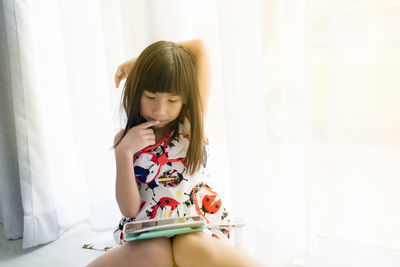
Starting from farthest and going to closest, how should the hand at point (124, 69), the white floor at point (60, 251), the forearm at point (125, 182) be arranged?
the white floor at point (60, 251)
the hand at point (124, 69)
the forearm at point (125, 182)

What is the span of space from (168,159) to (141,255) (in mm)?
287

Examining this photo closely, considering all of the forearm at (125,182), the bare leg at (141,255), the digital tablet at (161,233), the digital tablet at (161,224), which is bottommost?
the bare leg at (141,255)

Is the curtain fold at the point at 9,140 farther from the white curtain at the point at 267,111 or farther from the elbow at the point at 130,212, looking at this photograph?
the elbow at the point at 130,212

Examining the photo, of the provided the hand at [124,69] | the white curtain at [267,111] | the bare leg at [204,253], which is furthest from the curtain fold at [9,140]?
the bare leg at [204,253]

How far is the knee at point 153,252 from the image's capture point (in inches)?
37.0

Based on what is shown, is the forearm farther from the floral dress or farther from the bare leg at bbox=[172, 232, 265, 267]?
the bare leg at bbox=[172, 232, 265, 267]

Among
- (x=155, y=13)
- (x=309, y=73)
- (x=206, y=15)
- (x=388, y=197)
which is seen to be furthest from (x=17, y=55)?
(x=388, y=197)

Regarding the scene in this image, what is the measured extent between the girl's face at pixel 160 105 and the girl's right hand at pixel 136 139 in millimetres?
35

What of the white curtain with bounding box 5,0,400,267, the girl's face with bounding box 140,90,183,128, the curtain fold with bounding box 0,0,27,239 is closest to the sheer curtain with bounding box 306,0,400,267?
the white curtain with bounding box 5,0,400,267

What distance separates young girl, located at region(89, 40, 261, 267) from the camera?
952 mm

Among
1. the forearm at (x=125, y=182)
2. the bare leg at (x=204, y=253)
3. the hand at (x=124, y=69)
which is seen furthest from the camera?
the hand at (x=124, y=69)

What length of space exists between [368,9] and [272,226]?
695 millimetres

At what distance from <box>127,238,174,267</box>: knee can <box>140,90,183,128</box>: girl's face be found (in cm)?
33

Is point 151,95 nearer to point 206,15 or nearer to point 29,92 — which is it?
point 206,15
